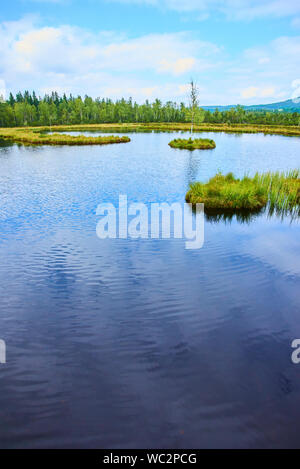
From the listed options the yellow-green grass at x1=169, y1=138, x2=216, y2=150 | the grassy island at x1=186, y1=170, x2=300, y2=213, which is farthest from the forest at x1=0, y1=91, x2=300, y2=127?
the grassy island at x1=186, y1=170, x2=300, y2=213

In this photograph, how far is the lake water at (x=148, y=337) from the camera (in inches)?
249

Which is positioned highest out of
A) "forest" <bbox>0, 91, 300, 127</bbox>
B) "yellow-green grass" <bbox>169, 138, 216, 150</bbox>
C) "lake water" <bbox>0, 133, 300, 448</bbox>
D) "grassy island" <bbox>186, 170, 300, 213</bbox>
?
"forest" <bbox>0, 91, 300, 127</bbox>

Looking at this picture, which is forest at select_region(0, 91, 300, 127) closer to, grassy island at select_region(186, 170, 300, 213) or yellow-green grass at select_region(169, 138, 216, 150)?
yellow-green grass at select_region(169, 138, 216, 150)

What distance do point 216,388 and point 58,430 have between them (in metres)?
3.73

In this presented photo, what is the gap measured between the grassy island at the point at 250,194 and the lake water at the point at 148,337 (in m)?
3.95

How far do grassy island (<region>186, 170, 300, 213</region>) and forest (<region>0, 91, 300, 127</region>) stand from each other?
116m

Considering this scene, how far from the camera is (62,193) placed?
27078 mm

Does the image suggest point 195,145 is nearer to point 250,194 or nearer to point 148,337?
point 250,194

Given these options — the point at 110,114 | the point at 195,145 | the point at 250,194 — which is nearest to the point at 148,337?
the point at 250,194

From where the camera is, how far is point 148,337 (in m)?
9.04

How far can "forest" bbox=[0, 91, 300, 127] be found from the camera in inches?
5679

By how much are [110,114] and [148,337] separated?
597ft

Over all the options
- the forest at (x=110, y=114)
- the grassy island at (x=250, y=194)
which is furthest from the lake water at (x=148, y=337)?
the forest at (x=110, y=114)
